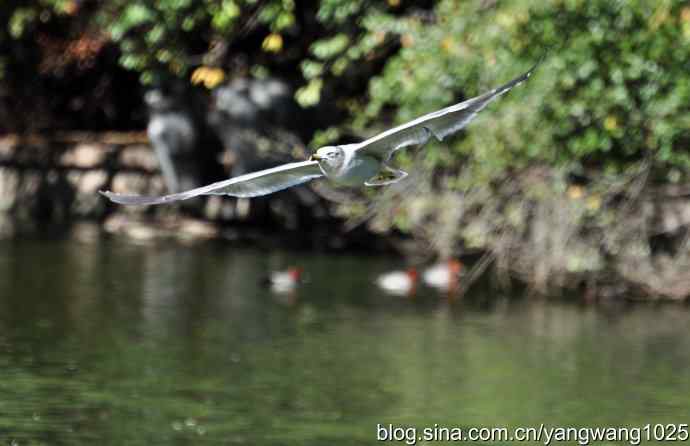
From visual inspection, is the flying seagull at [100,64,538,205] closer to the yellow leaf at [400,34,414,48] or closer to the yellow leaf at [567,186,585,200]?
the yellow leaf at [400,34,414,48]

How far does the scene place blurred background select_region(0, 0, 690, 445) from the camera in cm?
1306

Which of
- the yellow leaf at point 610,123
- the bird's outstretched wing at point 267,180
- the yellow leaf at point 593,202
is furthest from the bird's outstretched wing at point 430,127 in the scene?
the yellow leaf at point 593,202

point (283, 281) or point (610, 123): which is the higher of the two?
point (610, 123)

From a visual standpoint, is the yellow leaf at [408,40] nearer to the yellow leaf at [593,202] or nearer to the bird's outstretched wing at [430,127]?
the yellow leaf at [593,202]

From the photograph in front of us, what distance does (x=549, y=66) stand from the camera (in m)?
15.3

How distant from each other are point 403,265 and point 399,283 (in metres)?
2.91

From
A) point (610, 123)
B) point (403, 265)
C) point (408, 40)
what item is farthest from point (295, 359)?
point (403, 265)

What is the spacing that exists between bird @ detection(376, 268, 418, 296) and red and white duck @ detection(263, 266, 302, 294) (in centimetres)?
109

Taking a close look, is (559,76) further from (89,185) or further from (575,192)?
(89,185)

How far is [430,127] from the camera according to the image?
830 centimetres

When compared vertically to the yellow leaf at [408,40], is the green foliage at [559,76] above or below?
below

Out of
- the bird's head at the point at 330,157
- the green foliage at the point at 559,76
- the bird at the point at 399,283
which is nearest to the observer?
the bird's head at the point at 330,157

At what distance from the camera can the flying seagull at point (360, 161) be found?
8.13 m

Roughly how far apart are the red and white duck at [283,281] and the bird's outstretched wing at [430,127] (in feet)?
36.5
